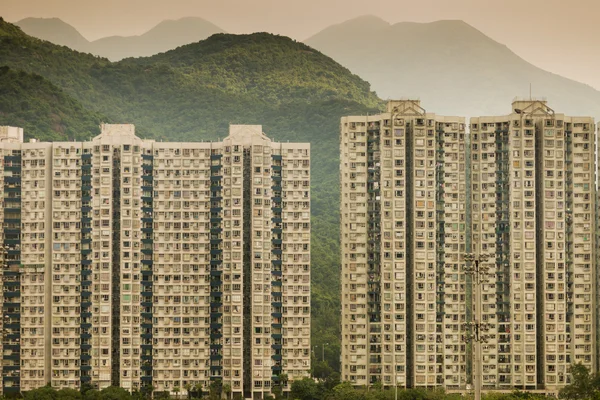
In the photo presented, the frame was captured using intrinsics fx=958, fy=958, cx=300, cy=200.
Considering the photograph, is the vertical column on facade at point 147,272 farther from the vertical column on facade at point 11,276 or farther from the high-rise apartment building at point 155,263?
the vertical column on facade at point 11,276

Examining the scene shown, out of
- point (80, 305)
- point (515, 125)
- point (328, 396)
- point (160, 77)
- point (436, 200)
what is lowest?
point (328, 396)

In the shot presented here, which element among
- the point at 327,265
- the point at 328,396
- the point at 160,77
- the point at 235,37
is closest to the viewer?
the point at 328,396

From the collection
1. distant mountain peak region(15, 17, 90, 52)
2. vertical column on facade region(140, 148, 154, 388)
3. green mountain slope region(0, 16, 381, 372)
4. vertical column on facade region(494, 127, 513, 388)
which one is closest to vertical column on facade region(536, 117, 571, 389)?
vertical column on facade region(494, 127, 513, 388)

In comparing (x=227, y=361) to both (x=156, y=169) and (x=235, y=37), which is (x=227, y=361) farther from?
(x=235, y=37)

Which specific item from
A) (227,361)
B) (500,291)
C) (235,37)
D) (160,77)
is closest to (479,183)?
(500,291)

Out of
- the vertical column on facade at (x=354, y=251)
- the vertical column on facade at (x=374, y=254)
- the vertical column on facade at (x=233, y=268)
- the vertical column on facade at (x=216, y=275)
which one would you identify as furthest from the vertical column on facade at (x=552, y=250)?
the vertical column on facade at (x=216, y=275)

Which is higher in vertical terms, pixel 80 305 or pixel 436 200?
pixel 436 200

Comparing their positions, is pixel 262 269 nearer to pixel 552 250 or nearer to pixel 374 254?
pixel 374 254
